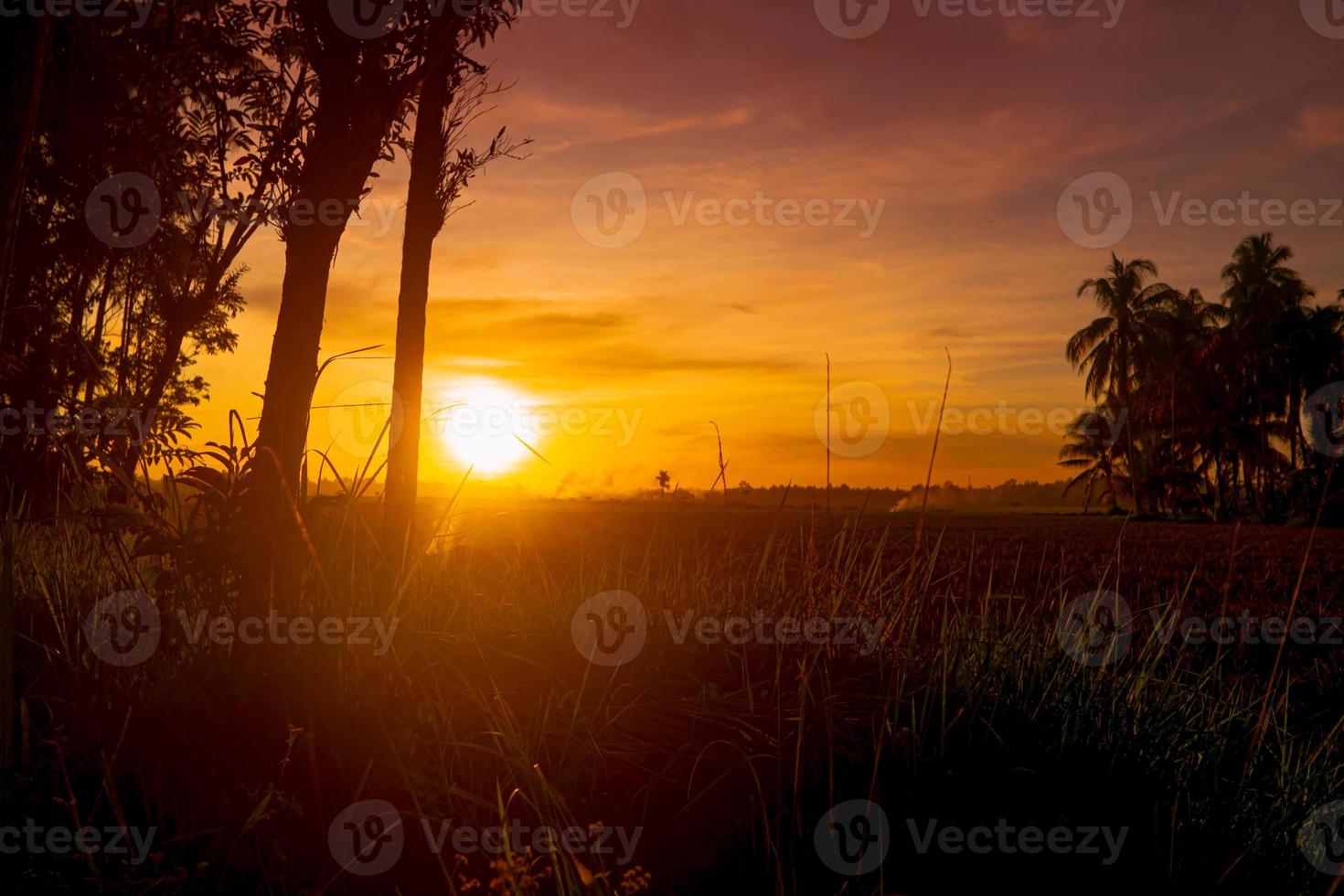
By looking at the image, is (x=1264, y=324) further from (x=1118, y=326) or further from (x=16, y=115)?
(x=16, y=115)

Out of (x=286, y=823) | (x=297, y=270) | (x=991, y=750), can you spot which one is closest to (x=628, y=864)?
(x=286, y=823)

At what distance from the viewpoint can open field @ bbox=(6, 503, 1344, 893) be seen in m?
2.41

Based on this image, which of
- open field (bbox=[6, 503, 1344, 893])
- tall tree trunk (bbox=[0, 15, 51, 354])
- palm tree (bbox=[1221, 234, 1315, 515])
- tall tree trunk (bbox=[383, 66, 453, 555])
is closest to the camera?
open field (bbox=[6, 503, 1344, 893])

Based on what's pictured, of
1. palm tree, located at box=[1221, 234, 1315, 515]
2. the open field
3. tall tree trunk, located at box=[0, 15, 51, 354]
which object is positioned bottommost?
the open field

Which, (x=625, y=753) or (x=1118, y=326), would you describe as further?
(x=1118, y=326)

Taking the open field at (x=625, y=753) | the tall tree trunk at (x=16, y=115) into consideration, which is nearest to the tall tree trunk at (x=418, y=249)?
the tall tree trunk at (x=16, y=115)

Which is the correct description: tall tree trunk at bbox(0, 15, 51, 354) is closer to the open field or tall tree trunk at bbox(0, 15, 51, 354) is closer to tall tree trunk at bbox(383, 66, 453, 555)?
the open field

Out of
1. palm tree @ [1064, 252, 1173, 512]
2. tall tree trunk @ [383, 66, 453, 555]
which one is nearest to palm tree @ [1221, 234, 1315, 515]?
palm tree @ [1064, 252, 1173, 512]

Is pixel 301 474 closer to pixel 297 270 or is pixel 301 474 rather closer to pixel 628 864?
pixel 297 270

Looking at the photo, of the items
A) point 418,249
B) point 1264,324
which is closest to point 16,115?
point 418,249

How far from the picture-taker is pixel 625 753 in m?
2.85

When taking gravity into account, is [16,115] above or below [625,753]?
above

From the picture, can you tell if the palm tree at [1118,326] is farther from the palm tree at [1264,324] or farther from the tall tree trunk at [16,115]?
the tall tree trunk at [16,115]

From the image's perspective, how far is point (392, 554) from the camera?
12.8 feet
